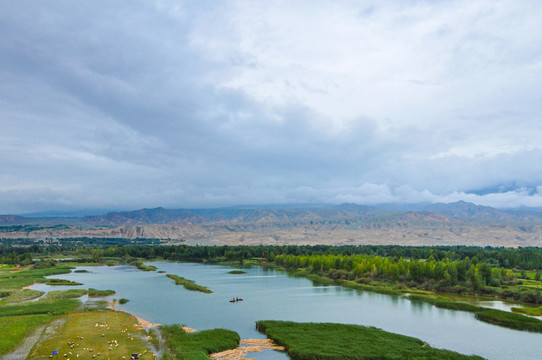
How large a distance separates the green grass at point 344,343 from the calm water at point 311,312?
7.30ft

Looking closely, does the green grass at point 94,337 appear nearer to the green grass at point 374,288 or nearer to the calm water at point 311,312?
the calm water at point 311,312

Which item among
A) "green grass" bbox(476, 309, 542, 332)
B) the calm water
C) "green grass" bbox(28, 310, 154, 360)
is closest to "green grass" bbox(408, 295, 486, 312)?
the calm water

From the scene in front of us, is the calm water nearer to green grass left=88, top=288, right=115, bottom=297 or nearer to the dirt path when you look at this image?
the dirt path

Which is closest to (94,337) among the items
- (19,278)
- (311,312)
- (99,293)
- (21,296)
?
(311,312)

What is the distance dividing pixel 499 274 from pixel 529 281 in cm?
800

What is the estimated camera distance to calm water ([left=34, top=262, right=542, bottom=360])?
3989 centimetres

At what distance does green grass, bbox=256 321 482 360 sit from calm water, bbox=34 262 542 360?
2.22 m

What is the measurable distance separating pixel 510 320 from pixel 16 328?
6207 centimetres

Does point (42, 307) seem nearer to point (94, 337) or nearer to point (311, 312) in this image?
point (94, 337)

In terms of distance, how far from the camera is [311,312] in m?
54.0

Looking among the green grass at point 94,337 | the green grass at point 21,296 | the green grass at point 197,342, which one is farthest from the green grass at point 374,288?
the green grass at point 21,296

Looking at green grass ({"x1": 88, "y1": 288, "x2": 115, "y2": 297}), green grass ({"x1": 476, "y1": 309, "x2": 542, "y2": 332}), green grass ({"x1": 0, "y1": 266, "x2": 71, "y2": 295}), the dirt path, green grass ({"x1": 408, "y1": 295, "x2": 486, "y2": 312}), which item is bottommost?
green grass ({"x1": 0, "y1": 266, "x2": 71, "y2": 295})

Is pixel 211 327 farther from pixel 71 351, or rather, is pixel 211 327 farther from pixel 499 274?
pixel 499 274

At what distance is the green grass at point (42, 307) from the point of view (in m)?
49.4
